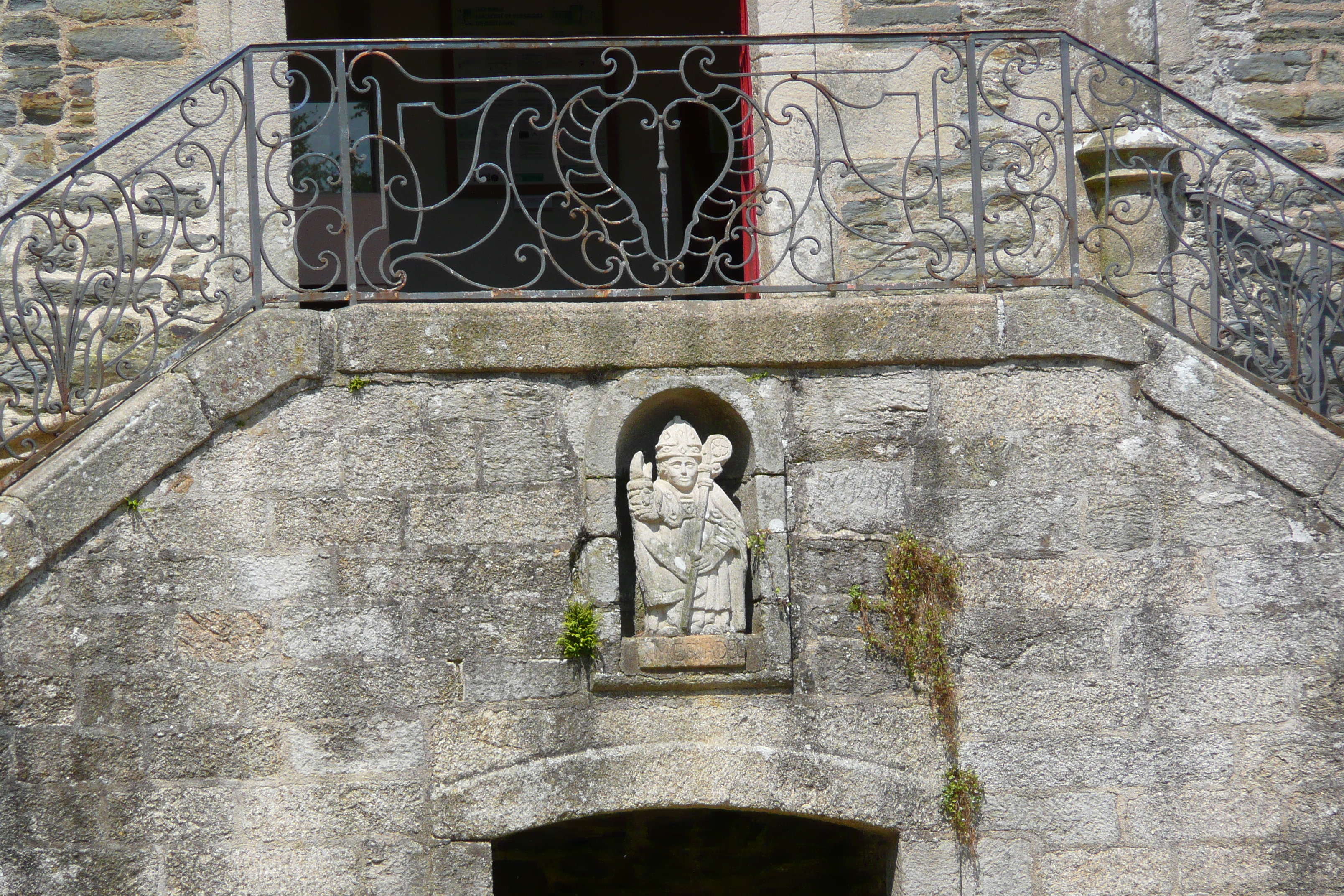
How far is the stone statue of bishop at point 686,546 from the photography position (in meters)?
4.35

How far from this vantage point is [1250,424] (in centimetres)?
441

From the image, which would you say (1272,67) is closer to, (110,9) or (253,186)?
(253,186)

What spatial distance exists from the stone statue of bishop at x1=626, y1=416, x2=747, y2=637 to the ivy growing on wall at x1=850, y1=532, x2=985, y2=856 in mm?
428

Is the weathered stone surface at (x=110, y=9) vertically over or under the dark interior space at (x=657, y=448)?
over

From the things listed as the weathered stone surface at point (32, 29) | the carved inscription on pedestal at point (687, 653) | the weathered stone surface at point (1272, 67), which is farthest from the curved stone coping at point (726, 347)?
the weathered stone surface at point (32, 29)

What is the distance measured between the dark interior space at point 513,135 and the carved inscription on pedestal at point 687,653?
296 centimetres

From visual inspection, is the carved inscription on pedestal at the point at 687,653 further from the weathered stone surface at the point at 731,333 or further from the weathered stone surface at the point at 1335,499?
the weathered stone surface at the point at 1335,499

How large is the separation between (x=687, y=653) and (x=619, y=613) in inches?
10.3

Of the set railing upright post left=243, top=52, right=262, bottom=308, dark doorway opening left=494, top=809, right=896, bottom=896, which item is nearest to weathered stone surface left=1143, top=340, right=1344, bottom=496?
dark doorway opening left=494, top=809, right=896, bottom=896

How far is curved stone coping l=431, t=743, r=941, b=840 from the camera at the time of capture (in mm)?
4199

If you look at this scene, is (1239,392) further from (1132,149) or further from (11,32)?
(11,32)

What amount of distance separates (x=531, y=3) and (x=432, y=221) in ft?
4.76

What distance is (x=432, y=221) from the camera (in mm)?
8227

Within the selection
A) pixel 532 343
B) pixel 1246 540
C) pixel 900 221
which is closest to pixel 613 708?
pixel 532 343
